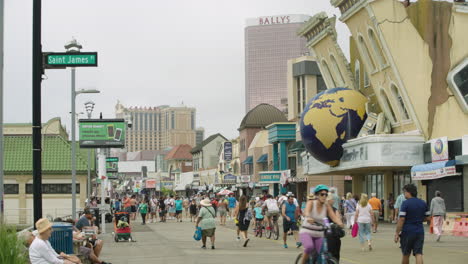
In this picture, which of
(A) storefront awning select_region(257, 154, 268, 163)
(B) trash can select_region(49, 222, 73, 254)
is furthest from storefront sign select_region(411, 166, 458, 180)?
(A) storefront awning select_region(257, 154, 268, 163)

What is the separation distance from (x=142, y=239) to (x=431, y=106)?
54.6ft

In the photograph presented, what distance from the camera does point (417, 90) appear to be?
123 feet

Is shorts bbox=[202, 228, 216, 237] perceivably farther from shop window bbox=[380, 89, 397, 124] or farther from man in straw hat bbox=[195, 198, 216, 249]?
shop window bbox=[380, 89, 397, 124]

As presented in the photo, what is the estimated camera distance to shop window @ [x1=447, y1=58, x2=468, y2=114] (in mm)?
35625

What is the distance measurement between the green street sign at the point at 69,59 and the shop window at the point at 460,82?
80.8 feet

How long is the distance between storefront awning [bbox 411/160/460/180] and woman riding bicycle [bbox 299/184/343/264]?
2172 cm

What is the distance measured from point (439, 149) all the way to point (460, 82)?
3.47 metres

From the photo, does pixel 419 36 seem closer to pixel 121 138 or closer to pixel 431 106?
pixel 431 106

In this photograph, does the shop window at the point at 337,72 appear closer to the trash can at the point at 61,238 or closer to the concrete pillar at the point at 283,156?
the concrete pillar at the point at 283,156

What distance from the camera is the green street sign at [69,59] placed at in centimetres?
1381

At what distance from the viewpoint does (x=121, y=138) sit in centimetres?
3234

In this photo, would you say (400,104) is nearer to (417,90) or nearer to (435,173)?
(417,90)

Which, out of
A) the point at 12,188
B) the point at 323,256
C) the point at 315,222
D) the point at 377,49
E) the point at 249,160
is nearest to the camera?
the point at 323,256

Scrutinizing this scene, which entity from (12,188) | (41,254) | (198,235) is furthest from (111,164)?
(41,254)
